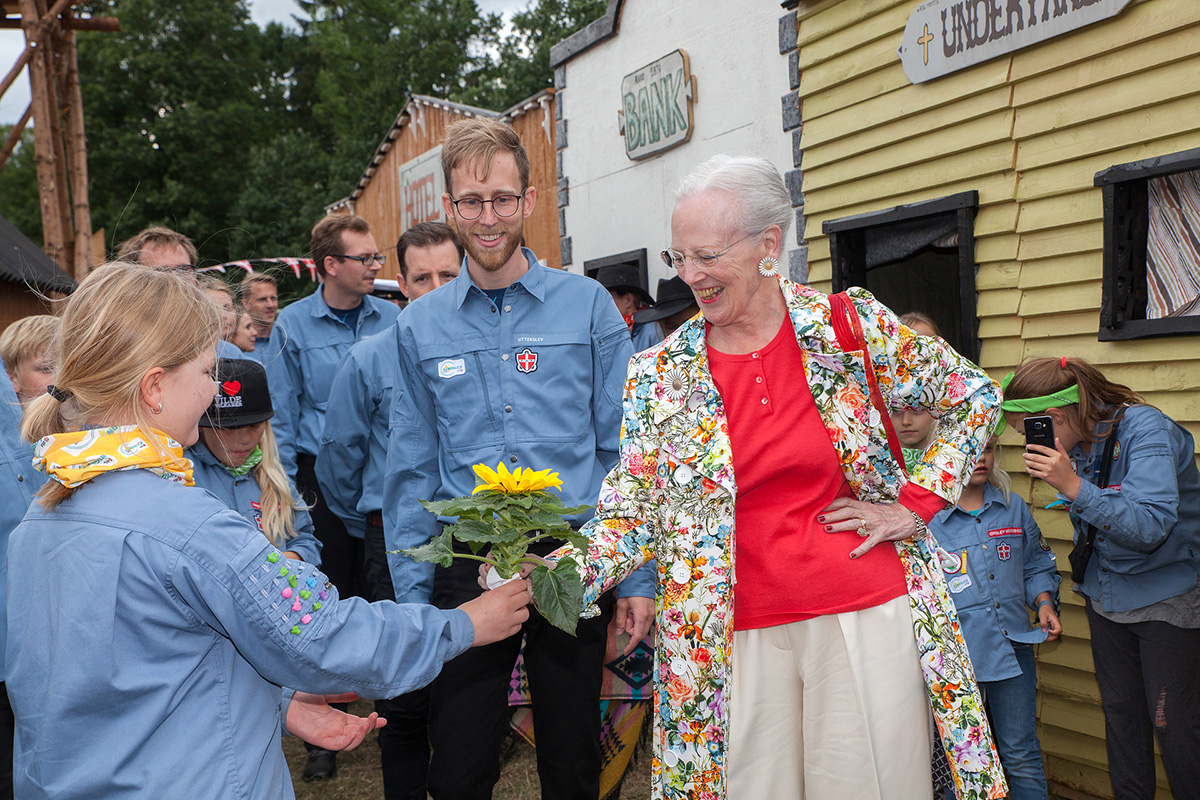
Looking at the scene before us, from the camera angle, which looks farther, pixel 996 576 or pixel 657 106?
pixel 657 106

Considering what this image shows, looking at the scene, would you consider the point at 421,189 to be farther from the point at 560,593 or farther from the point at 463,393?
the point at 560,593

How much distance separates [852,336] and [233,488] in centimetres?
233

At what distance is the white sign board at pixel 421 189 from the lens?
1599 centimetres

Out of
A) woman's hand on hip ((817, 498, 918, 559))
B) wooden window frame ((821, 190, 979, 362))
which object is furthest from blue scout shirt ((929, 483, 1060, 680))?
A: wooden window frame ((821, 190, 979, 362))

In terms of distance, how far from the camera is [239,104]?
35094 mm

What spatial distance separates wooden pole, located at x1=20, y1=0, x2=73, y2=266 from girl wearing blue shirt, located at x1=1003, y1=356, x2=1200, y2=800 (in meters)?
11.3

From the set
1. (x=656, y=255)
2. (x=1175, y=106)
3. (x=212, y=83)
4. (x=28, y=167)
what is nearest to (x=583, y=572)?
(x=1175, y=106)

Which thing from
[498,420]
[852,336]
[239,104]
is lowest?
[498,420]

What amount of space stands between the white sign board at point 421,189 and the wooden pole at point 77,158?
5173 mm

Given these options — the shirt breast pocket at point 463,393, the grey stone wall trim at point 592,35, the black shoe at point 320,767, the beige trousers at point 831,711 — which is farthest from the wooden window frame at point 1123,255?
the grey stone wall trim at point 592,35

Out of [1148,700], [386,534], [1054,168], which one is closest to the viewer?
[386,534]

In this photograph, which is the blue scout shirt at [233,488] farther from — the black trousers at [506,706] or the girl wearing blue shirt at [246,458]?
the black trousers at [506,706]

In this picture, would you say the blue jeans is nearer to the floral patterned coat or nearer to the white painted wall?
the floral patterned coat

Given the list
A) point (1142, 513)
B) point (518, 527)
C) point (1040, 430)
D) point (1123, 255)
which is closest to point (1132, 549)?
point (1142, 513)
